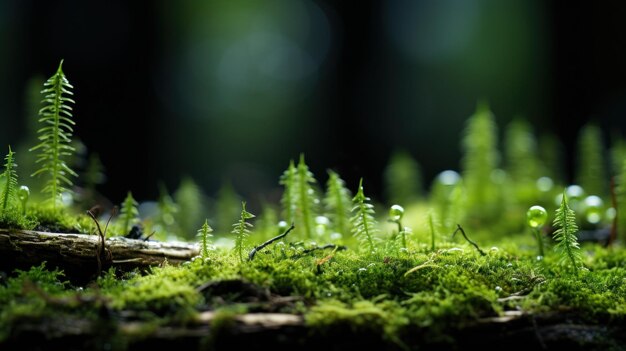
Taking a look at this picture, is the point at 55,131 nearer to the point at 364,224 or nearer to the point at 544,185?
the point at 364,224

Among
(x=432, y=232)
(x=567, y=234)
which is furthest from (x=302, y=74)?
(x=567, y=234)

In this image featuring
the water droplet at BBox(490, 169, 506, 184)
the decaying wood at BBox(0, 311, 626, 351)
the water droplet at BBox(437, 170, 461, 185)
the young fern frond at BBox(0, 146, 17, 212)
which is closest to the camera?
the decaying wood at BBox(0, 311, 626, 351)

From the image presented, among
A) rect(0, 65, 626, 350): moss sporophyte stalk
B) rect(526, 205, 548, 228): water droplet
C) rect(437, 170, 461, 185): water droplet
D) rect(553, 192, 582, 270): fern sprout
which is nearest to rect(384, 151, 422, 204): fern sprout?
rect(437, 170, 461, 185): water droplet

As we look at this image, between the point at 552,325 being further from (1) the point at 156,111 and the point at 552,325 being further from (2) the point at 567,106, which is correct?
(1) the point at 156,111

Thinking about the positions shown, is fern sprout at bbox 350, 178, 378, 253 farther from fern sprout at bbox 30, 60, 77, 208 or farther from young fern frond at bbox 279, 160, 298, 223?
fern sprout at bbox 30, 60, 77, 208

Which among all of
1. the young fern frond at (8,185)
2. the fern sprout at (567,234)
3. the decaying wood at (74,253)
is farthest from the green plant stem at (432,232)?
the young fern frond at (8,185)

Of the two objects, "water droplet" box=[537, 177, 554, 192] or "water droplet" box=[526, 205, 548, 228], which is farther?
"water droplet" box=[537, 177, 554, 192]

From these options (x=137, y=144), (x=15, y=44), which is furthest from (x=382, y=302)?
(x=15, y=44)
